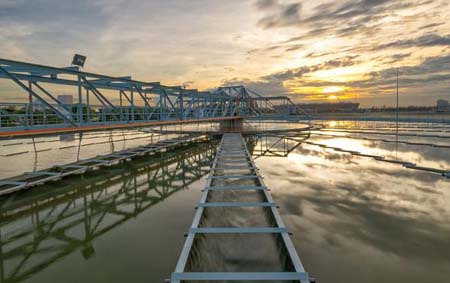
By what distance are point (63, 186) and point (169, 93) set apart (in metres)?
9.05

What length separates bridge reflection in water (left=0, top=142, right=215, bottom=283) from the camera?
437 centimetres

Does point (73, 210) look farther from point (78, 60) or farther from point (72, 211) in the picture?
point (78, 60)

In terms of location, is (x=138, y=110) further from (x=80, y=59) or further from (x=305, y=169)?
(x=305, y=169)

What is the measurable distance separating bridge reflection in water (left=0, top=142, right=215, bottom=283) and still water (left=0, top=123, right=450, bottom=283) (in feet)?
0.08

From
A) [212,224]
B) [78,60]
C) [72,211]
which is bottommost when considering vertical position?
[72,211]

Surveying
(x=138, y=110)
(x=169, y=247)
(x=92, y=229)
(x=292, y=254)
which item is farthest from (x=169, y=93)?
(x=292, y=254)

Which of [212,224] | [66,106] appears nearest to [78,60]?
[66,106]

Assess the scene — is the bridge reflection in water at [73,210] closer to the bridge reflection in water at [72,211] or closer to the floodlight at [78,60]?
the bridge reflection in water at [72,211]

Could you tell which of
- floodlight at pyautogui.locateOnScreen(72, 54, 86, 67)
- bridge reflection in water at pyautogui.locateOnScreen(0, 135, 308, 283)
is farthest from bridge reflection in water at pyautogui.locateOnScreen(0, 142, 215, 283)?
floodlight at pyautogui.locateOnScreen(72, 54, 86, 67)

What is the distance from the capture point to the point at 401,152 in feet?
46.9

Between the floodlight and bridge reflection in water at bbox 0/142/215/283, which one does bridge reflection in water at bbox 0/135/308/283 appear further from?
the floodlight

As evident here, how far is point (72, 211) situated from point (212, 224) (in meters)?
3.62

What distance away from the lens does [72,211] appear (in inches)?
249

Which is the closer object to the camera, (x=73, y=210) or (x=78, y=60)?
(x=73, y=210)
